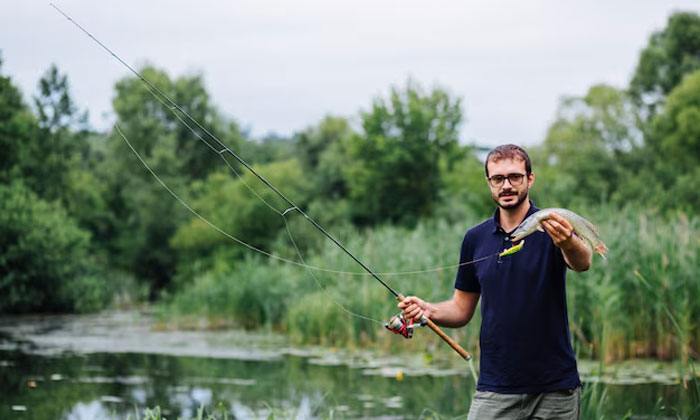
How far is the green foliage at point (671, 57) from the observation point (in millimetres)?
36844

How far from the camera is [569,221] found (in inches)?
114

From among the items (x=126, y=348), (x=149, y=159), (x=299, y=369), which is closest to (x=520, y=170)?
(x=299, y=369)

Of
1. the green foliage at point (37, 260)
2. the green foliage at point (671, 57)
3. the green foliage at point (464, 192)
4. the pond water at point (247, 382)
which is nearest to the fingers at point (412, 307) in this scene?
the pond water at point (247, 382)

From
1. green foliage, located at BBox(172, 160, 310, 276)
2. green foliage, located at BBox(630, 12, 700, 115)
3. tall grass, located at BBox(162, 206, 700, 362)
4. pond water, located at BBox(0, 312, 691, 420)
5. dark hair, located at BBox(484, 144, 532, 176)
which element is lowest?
pond water, located at BBox(0, 312, 691, 420)

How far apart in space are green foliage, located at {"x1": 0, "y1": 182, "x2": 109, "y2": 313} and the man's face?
61.9 feet

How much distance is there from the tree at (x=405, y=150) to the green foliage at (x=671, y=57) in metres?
10.7

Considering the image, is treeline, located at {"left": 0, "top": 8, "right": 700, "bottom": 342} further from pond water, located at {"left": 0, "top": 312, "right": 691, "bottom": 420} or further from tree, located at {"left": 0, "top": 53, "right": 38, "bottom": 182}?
pond water, located at {"left": 0, "top": 312, "right": 691, "bottom": 420}

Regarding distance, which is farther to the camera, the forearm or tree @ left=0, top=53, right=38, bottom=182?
tree @ left=0, top=53, right=38, bottom=182

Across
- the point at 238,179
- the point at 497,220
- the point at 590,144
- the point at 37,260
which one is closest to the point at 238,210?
the point at 238,179

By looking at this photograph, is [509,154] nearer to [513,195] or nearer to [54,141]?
[513,195]

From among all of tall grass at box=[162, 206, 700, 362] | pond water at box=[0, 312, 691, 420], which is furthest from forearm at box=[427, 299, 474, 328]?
tall grass at box=[162, 206, 700, 362]

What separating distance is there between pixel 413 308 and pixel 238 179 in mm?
31675

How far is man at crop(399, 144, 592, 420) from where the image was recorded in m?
3.01

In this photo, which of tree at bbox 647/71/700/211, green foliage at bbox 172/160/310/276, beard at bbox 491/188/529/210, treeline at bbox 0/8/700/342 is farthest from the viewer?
green foliage at bbox 172/160/310/276
